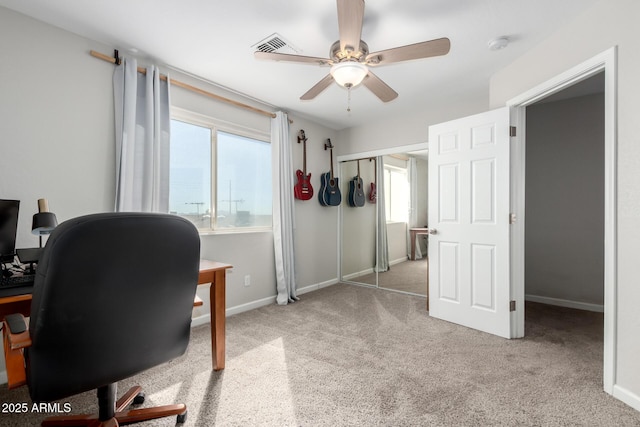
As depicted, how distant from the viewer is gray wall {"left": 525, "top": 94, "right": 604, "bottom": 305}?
338cm

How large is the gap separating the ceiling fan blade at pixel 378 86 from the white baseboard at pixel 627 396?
225 centimetres

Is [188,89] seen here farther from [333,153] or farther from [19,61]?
[333,153]

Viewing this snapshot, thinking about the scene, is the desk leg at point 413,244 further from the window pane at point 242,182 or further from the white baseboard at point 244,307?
the window pane at point 242,182

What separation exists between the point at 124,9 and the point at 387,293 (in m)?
3.82

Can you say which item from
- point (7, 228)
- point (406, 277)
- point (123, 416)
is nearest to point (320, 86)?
point (7, 228)

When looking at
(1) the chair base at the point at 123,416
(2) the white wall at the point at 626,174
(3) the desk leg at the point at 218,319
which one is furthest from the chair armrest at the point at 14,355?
(2) the white wall at the point at 626,174

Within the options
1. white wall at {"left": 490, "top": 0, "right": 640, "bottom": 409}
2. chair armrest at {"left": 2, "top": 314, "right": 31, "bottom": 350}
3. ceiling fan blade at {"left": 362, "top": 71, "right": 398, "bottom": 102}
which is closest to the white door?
white wall at {"left": 490, "top": 0, "right": 640, "bottom": 409}

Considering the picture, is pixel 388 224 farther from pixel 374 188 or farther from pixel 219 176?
pixel 219 176

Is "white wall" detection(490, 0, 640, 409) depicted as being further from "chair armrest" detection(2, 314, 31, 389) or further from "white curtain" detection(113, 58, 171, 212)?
"white curtain" detection(113, 58, 171, 212)

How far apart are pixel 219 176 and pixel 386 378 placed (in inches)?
95.9

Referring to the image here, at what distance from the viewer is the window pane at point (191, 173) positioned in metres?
2.85

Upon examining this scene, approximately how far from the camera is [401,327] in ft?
9.29

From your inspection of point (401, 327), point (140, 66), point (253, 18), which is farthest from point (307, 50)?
point (401, 327)

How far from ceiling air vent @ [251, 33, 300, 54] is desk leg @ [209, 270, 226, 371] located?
5.67 feet
